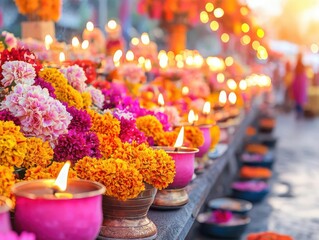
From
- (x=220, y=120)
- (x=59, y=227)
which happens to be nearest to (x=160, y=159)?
(x=59, y=227)

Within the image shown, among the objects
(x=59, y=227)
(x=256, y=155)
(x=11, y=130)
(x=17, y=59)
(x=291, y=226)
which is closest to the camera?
(x=59, y=227)

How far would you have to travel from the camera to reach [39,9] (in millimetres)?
3492

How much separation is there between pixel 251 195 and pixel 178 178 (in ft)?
10.3

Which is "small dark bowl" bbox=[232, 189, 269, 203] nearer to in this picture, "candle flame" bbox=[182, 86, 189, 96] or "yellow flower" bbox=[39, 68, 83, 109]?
"candle flame" bbox=[182, 86, 189, 96]

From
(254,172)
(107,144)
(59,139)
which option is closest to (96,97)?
(107,144)

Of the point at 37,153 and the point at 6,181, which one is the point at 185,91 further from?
the point at 6,181

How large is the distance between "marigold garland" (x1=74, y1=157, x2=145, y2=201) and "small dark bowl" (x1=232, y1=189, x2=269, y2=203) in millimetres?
3618

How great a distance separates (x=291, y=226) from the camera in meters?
4.37

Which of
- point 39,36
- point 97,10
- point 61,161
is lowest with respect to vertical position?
point 61,161

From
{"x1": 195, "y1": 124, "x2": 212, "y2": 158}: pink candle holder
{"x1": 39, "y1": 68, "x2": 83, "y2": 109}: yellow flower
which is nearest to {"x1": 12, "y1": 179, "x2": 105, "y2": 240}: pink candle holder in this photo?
{"x1": 39, "y1": 68, "x2": 83, "y2": 109}: yellow flower

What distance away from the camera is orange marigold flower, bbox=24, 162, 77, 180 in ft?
5.10

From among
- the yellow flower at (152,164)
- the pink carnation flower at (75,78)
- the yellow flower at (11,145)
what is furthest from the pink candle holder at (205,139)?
the yellow flower at (11,145)

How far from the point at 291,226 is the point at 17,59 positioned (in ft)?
9.64

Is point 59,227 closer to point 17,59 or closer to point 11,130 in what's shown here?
point 11,130
